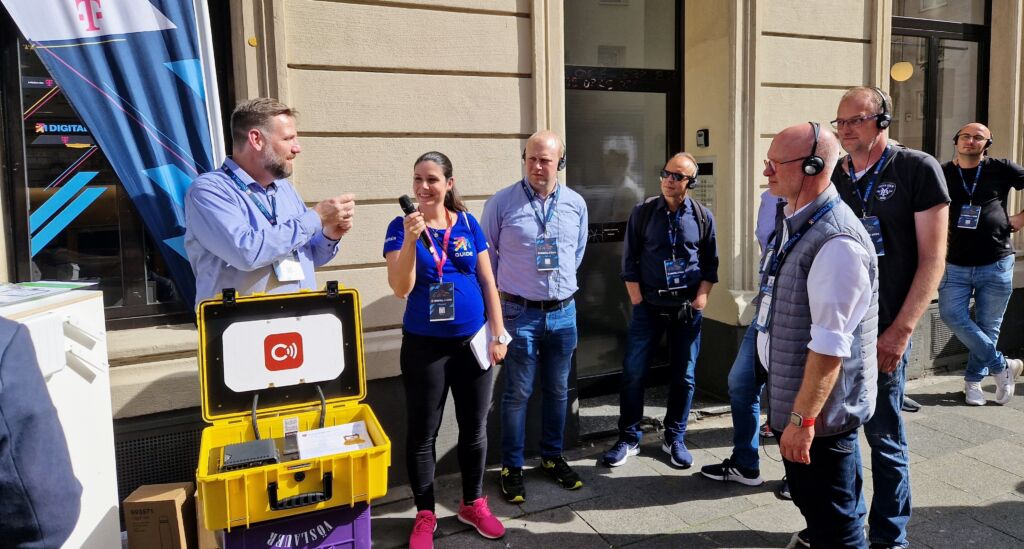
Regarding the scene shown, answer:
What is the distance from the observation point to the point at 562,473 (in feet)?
13.6

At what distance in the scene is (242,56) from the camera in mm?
3729

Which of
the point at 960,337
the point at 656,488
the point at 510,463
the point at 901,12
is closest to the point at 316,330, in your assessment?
the point at 510,463

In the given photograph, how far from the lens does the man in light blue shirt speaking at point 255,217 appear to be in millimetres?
2764

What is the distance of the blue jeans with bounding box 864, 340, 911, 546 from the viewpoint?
308cm

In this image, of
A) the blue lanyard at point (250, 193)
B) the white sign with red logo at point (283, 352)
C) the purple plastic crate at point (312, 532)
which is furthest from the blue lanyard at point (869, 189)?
the blue lanyard at point (250, 193)

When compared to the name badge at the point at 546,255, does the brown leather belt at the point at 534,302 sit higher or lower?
lower

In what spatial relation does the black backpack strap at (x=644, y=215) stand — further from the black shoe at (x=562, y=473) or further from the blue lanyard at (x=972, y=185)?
the blue lanyard at (x=972, y=185)

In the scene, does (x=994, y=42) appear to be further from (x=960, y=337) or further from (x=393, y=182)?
(x=393, y=182)

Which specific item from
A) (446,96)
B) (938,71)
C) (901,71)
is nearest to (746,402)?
(446,96)

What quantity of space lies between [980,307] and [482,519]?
15.0 ft

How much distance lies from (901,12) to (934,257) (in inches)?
180

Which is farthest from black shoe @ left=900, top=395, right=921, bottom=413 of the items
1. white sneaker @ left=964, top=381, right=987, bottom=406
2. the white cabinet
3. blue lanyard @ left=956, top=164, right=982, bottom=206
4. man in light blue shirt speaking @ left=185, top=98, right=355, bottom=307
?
the white cabinet

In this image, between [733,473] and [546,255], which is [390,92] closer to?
[546,255]

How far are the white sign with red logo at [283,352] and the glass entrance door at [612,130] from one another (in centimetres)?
303
